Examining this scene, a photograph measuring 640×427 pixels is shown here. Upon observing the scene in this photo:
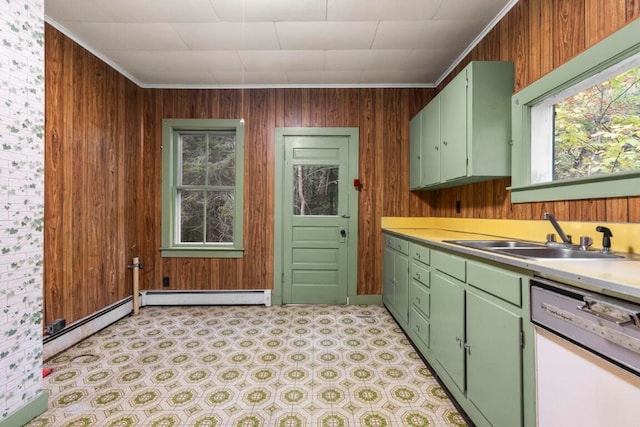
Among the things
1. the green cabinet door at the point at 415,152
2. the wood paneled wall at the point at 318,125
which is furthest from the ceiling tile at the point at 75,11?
the green cabinet door at the point at 415,152

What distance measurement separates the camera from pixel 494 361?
133 centimetres

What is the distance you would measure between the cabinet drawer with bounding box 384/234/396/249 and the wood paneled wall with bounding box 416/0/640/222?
741 mm

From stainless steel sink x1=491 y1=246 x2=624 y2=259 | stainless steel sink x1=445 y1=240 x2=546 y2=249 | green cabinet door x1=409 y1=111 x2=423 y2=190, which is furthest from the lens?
green cabinet door x1=409 y1=111 x2=423 y2=190

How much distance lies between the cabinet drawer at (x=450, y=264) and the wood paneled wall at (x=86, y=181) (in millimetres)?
2933

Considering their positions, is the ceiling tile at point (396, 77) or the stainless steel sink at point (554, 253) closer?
the stainless steel sink at point (554, 253)

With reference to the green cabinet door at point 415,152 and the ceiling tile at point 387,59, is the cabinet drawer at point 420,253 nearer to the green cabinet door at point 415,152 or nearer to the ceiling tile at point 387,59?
the green cabinet door at point 415,152

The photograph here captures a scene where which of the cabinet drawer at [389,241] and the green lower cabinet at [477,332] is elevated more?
the cabinet drawer at [389,241]

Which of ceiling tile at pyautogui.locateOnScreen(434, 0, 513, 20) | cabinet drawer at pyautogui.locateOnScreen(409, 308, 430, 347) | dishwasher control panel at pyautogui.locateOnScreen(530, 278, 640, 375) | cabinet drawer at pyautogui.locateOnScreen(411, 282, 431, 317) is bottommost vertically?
cabinet drawer at pyautogui.locateOnScreen(409, 308, 430, 347)

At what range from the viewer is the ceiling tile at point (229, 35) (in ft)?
7.98

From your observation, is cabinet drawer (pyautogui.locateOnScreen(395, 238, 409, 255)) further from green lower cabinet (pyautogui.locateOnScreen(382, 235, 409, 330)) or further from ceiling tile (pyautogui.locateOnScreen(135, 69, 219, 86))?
ceiling tile (pyautogui.locateOnScreen(135, 69, 219, 86))

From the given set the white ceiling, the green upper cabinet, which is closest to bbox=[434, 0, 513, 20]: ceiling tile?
the white ceiling

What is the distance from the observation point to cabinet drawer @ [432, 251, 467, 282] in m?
1.62

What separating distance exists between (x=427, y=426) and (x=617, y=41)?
2.13m

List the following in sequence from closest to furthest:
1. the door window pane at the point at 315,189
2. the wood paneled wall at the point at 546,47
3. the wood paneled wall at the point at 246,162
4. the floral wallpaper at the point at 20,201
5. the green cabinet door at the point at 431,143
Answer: the wood paneled wall at the point at 546,47 → the floral wallpaper at the point at 20,201 → the wood paneled wall at the point at 246,162 → the green cabinet door at the point at 431,143 → the door window pane at the point at 315,189
